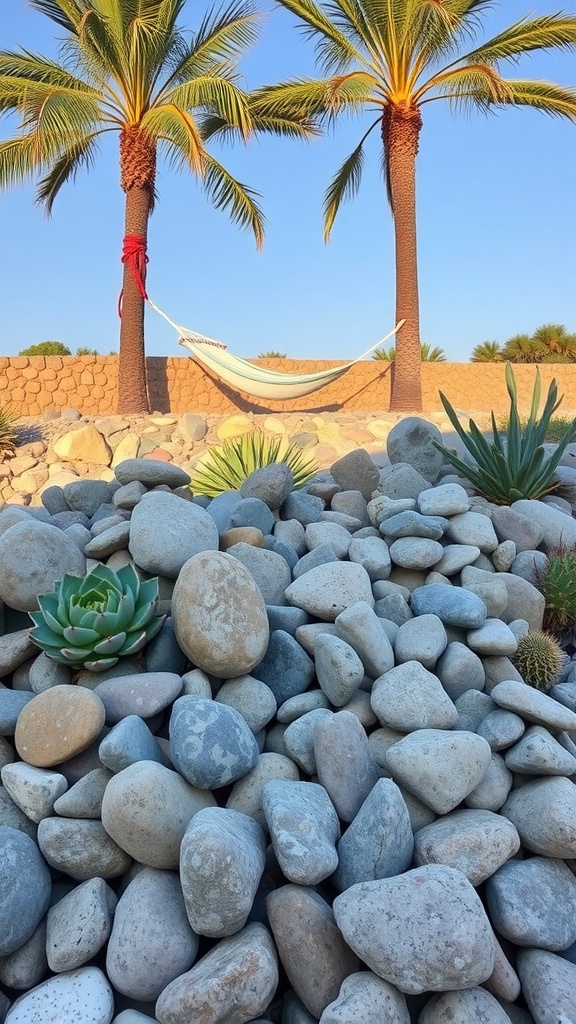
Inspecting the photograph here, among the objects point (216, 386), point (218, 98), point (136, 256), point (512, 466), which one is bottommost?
point (512, 466)

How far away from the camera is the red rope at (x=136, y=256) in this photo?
36.6ft

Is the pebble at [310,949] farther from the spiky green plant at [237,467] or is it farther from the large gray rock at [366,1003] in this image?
the spiky green plant at [237,467]

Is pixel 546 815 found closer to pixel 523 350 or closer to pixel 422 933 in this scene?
pixel 422 933

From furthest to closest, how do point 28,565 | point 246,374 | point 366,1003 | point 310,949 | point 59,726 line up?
point 246,374 → point 28,565 → point 59,726 → point 310,949 → point 366,1003

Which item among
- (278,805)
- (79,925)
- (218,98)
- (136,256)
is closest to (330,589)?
(278,805)

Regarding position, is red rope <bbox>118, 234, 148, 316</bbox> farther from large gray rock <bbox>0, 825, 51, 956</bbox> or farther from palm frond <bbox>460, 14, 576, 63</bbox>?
large gray rock <bbox>0, 825, 51, 956</bbox>

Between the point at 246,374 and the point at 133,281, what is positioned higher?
the point at 133,281

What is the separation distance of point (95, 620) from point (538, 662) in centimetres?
159

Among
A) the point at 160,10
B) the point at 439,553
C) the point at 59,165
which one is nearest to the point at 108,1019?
the point at 439,553

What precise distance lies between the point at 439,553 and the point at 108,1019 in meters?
1.95

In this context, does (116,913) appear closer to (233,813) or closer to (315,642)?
(233,813)

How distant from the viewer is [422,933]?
1.51m

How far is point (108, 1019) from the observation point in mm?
1601

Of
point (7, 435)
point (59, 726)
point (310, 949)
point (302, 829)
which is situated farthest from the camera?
point (7, 435)
